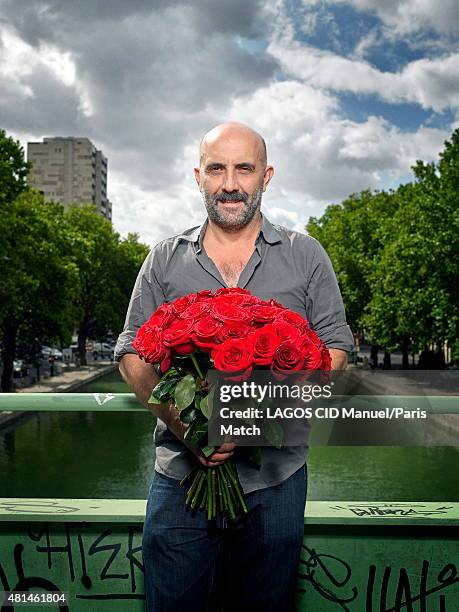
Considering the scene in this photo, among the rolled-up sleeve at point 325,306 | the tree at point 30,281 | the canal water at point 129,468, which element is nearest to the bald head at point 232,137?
the rolled-up sleeve at point 325,306

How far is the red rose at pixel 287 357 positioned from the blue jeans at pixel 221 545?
49cm

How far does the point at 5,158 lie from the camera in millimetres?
27453

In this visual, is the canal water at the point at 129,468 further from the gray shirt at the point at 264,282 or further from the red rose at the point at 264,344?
the red rose at the point at 264,344

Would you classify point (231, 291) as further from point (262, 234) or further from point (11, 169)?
point (11, 169)

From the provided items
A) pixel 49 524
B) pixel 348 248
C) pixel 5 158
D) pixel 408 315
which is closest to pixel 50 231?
pixel 5 158

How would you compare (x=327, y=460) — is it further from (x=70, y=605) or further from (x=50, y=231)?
(x=70, y=605)

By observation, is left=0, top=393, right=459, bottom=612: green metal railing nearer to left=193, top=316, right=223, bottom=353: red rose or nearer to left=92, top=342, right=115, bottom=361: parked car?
left=193, top=316, right=223, bottom=353: red rose

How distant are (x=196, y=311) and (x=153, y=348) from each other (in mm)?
178

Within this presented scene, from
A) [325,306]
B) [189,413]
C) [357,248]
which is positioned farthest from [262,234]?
[357,248]

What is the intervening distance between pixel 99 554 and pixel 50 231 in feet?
105

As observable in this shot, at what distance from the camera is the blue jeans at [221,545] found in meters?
2.67

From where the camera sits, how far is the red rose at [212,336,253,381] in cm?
239

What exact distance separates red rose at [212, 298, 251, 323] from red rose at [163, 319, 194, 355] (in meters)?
0.09

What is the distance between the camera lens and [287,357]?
242 cm
